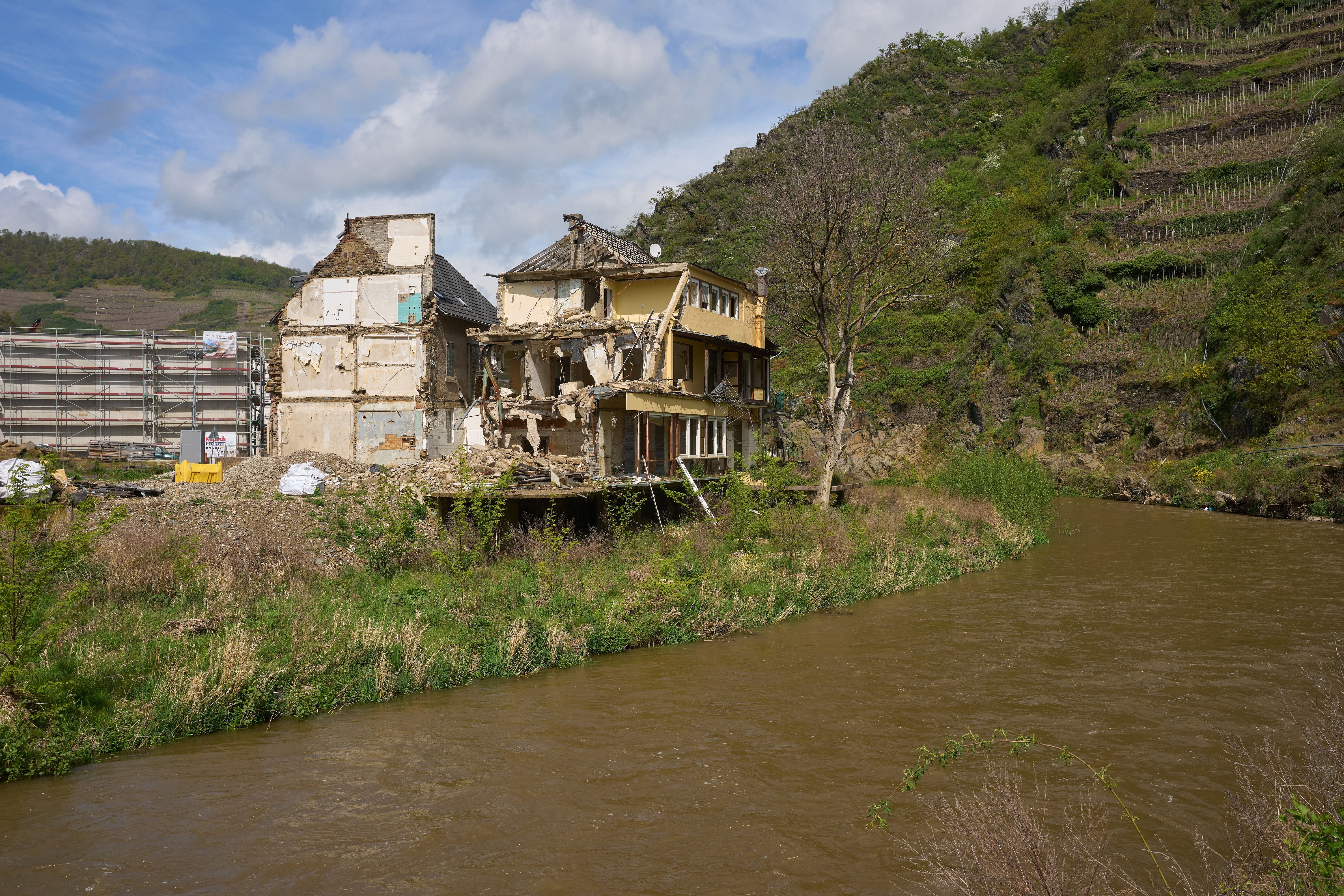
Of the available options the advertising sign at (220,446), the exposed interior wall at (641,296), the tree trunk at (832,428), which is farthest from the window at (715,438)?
the advertising sign at (220,446)

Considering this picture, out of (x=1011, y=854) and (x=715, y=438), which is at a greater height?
(x=715, y=438)

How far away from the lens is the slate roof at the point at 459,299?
32188mm

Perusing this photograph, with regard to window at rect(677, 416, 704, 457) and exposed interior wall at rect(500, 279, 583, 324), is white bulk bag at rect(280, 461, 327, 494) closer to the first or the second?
exposed interior wall at rect(500, 279, 583, 324)

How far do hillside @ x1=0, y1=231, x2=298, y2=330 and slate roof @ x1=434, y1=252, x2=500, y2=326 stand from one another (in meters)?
47.8

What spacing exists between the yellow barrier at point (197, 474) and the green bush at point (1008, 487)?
24596 mm

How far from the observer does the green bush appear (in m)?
26.4

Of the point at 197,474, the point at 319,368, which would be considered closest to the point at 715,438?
the point at 319,368

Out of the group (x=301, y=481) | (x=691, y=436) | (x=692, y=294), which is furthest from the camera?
(x=691, y=436)

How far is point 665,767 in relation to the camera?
8.80 meters

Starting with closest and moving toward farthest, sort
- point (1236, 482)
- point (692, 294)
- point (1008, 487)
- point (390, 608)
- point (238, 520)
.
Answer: point (390, 608)
point (238, 520)
point (692, 294)
point (1008, 487)
point (1236, 482)

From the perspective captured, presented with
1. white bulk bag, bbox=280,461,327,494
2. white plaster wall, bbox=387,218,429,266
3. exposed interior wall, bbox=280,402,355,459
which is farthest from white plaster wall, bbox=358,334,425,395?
white bulk bag, bbox=280,461,327,494

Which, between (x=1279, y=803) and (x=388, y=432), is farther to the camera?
(x=388, y=432)

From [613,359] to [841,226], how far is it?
28.8ft

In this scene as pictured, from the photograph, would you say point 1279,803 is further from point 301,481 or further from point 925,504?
point 301,481
